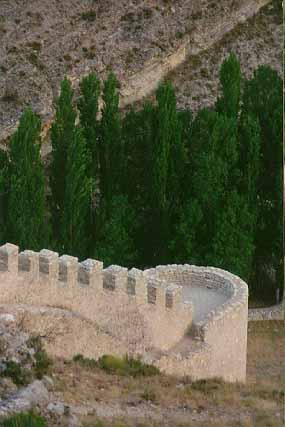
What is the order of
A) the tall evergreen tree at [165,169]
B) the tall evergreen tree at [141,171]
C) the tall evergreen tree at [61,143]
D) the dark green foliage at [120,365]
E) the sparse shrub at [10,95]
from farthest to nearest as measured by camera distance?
the sparse shrub at [10,95] → the tall evergreen tree at [141,171] → the tall evergreen tree at [165,169] → the tall evergreen tree at [61,143] → the dark green foliage at [120,365]

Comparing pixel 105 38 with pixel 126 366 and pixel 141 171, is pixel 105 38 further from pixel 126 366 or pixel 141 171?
pixel 126 366

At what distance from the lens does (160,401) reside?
2691 centimetres

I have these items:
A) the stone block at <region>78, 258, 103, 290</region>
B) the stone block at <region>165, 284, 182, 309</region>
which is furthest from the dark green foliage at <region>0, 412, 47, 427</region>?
the stone block at <region>165, 284, 182, 309</region>

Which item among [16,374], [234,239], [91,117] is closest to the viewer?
[16,374]

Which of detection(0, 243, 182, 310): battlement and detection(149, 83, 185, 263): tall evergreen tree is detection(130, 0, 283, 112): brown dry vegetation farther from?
detection(0, 243, 182, 310): battlement

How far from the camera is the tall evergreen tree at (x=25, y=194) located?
127 feet

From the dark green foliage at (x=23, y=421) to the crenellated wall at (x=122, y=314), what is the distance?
16.1 feet

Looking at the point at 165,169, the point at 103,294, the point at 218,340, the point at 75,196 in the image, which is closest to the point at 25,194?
the point at 75,196

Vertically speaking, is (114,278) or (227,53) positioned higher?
(114,278)

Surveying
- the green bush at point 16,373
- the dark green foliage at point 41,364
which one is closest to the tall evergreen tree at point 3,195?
the dark green foliage at point 41,364

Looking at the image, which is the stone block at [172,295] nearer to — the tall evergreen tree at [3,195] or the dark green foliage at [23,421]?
the dark green foliage at [23,421]

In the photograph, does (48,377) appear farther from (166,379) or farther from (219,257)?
(219,257)

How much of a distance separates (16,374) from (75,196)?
1467 centimetres

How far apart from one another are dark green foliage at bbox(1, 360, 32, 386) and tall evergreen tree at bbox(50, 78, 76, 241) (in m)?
14.4
